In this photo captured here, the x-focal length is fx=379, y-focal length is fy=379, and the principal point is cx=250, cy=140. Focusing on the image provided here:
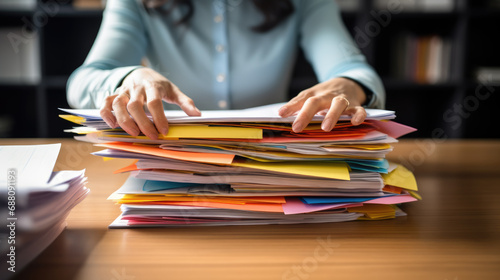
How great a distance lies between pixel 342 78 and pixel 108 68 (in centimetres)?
50

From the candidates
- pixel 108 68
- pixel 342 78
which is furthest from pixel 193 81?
pixel 342 78

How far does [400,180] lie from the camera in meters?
0.47

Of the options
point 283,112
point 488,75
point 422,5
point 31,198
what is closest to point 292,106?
point 283,112

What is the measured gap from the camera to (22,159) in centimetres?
45

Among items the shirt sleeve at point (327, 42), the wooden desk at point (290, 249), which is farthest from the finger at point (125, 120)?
the shirt sleeve at point (327, 42)

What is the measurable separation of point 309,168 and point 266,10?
2.50ft

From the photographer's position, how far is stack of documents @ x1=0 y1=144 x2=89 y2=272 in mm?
323

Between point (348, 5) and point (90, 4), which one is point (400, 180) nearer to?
point (348, 5)

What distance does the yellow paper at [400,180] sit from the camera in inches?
17.9

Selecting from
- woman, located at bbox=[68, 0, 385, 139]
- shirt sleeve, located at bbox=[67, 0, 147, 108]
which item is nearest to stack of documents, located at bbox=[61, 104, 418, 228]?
shirt sleeve, located at bbox=[67, 0, 147, 108]

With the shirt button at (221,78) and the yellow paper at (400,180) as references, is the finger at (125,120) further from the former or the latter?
the shirt button at (221,78)

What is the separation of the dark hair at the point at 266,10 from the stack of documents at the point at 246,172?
685mm

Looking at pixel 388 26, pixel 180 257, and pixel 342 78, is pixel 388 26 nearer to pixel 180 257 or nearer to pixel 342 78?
pixel 342 78

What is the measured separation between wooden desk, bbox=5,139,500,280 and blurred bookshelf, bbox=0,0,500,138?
175 cm
